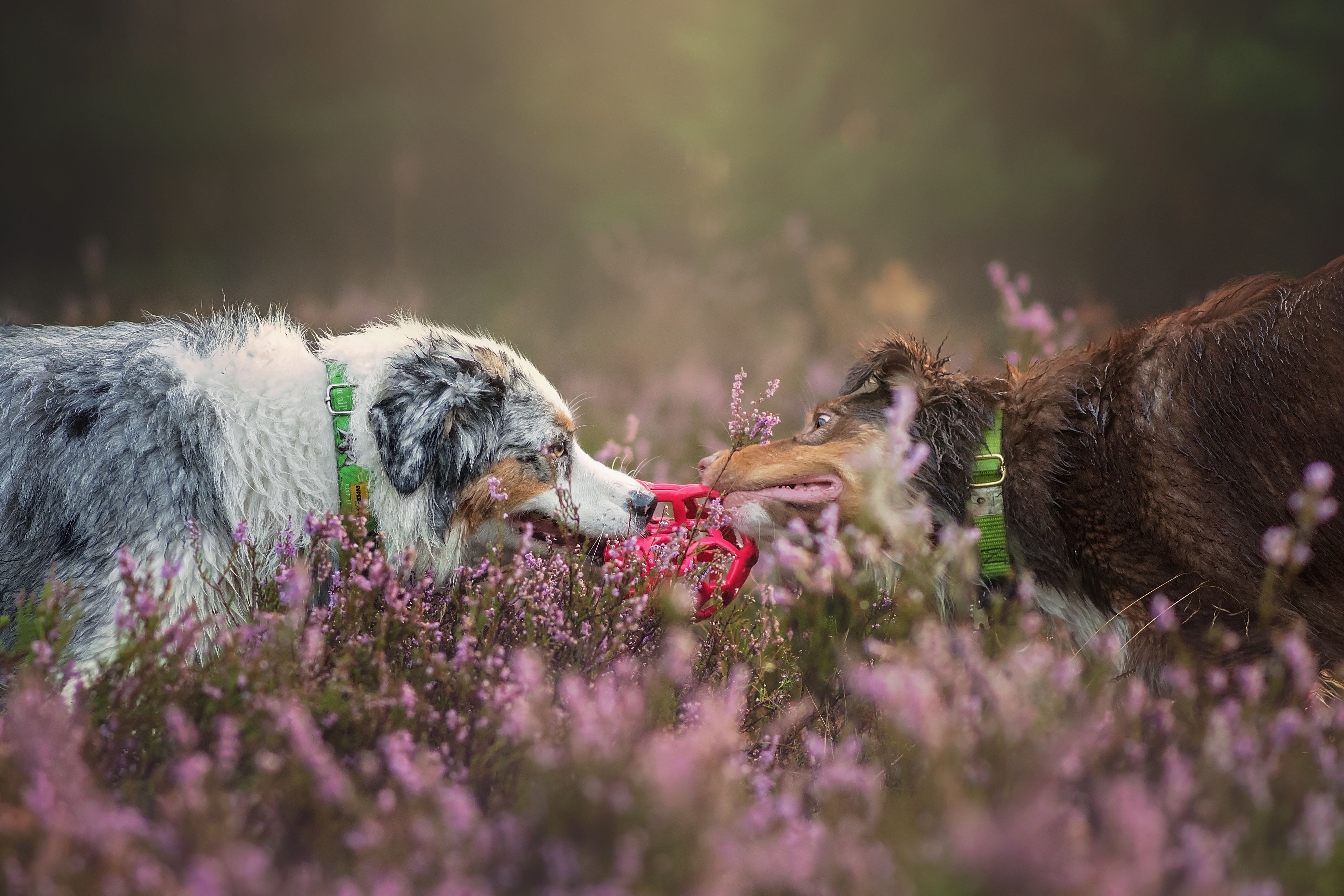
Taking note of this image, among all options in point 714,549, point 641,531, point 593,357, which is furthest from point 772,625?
point 593,357

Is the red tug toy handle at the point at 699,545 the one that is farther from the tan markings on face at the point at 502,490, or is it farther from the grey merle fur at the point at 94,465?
the grey merle fur at the point at 94,465

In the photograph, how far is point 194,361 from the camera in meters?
3.29

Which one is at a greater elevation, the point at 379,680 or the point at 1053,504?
the point at 1053,504

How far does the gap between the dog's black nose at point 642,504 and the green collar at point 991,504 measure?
1.25 m

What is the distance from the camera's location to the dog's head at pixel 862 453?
3492 mm

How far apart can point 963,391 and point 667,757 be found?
8.24 ft

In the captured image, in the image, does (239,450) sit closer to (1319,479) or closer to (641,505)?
(641,505)

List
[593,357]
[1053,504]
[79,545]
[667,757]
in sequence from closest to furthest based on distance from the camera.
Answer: [667,757]
[79,545]
[1053,504]
[593,357]

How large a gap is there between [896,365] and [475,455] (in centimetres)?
177

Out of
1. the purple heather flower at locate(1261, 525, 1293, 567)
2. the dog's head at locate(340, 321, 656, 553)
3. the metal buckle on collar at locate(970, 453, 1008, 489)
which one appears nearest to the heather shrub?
the purple heather flower at locate(1261, 525, 1293, 567)

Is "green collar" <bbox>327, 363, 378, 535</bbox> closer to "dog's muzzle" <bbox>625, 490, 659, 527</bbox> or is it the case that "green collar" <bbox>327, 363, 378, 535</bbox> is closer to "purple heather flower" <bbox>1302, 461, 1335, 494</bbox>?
"dog's muzzle" <bbox>625, 490, 659, 527</bbox>

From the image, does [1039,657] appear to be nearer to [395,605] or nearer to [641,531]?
[395,605]

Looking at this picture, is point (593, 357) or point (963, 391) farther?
point (593, 357)

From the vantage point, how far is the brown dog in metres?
2.97
